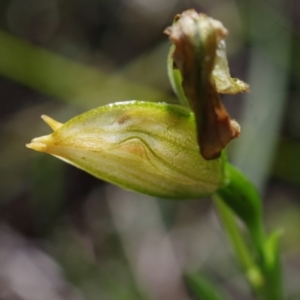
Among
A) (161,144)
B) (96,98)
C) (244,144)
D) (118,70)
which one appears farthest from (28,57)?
(161,144)

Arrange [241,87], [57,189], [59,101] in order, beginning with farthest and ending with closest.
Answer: [59,101], [57,189], [241,87]

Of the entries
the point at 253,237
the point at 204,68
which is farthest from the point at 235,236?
the point at 204,68

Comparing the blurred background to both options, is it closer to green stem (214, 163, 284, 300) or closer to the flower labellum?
green stem (214, 163, 284, 300)

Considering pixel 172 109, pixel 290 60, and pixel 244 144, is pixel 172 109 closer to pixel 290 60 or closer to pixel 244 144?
pixel 244 144

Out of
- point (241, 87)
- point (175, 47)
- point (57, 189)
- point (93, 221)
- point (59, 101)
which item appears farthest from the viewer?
Answer: point (59, 101)

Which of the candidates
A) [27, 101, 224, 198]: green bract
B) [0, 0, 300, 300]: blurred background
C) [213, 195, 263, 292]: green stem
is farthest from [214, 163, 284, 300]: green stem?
[0, 0, 300, 300]: blurred background

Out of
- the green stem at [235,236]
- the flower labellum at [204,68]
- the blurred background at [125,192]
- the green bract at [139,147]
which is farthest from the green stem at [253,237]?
the blurred background at [125,192]

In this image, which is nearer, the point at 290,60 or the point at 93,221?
the point at 290,60
